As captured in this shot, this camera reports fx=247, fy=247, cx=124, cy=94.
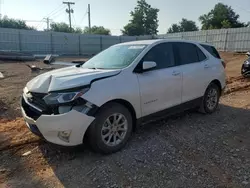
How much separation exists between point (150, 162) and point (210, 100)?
2.84m

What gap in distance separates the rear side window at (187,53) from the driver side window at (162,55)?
8.0 inches

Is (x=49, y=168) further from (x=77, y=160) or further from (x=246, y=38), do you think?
(x=246, y=38)

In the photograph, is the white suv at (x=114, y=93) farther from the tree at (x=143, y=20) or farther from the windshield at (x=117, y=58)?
the tree at (x=143, y=20)

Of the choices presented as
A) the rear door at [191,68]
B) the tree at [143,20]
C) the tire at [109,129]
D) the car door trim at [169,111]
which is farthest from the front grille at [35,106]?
the tree at [143,20]

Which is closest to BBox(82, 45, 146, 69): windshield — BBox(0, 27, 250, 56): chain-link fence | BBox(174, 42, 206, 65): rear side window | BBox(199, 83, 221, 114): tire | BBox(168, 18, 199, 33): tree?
BBox(174, 42, 206, 65): rear side window

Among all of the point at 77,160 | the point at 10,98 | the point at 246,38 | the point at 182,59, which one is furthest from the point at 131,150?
the point at 246,38

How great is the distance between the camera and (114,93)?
3.63 meters

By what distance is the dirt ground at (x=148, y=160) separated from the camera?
124 inches

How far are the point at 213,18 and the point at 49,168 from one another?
59.8 m

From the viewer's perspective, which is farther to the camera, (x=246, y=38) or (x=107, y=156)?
(x=246, y=38)

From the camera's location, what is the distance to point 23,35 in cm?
2597

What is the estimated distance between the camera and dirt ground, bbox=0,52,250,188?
316 centimetres

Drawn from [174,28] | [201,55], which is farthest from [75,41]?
[174,28]

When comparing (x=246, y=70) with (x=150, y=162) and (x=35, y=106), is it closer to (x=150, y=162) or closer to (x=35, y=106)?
(x=150, y=162)
